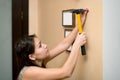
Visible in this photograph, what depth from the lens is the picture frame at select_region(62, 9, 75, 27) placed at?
57.9 inches

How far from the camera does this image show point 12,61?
2.13m

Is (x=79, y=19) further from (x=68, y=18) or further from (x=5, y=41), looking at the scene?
(x=5, y=41)

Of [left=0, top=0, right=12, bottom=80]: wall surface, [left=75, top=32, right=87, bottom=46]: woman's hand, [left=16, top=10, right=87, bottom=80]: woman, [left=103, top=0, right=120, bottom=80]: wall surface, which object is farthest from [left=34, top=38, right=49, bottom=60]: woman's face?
[left=0, top=0, right=12, bottom=80]: wall surface

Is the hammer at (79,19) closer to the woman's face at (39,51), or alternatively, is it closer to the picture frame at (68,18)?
the picture frame at (68,18)

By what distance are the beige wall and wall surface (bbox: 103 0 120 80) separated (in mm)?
28

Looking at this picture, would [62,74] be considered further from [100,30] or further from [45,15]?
[45,15]

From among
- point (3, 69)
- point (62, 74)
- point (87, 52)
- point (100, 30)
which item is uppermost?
point (100, 30)

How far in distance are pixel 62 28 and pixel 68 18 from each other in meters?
0.15

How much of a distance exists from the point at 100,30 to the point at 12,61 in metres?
1.11

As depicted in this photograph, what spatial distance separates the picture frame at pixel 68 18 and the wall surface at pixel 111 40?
26 cm

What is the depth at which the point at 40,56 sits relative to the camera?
145 cm

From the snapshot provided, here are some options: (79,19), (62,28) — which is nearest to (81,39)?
(79,19)

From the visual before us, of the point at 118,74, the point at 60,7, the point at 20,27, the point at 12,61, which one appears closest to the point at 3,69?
the point at 12,61

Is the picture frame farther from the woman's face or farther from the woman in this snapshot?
the woman's face
